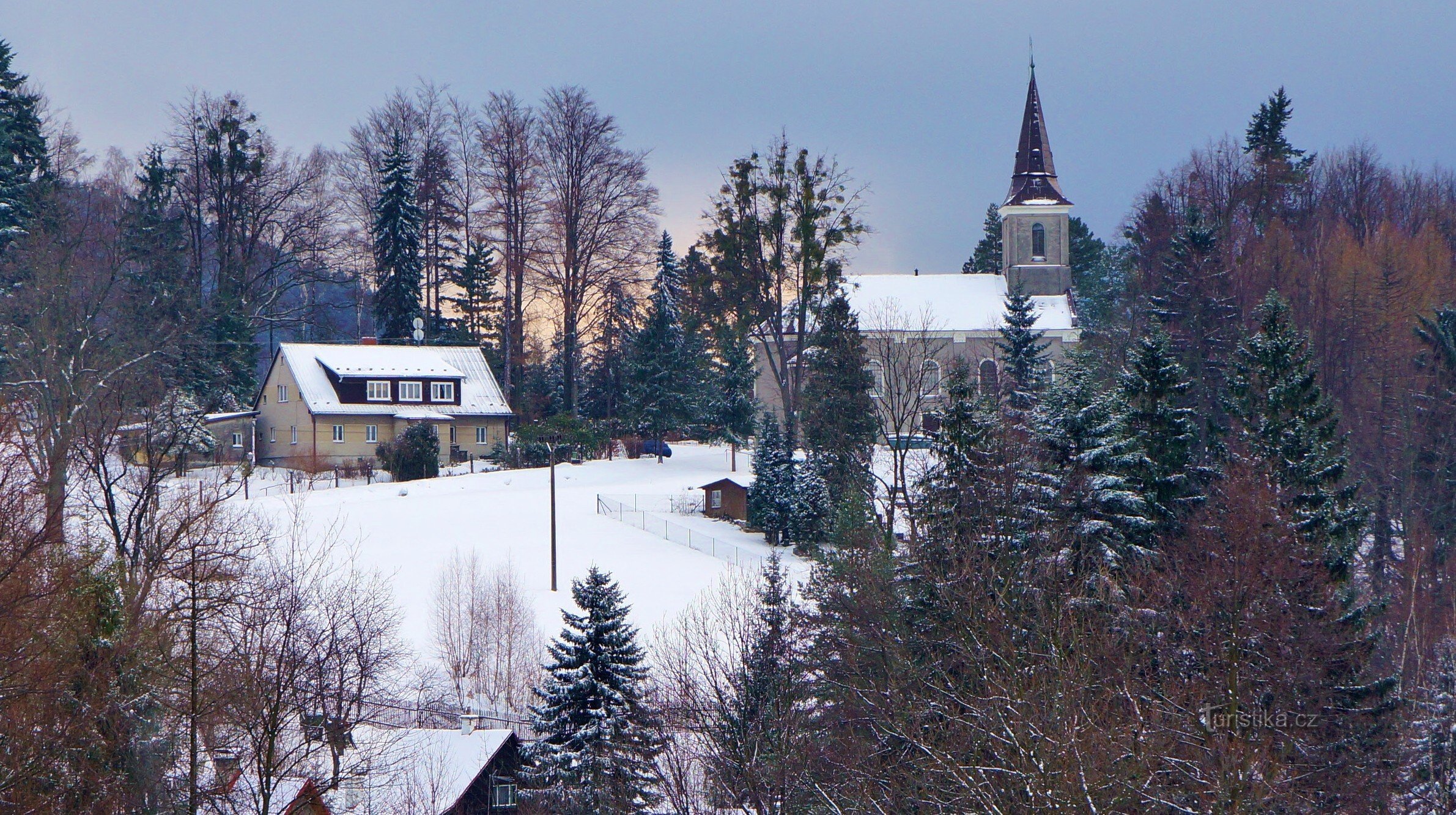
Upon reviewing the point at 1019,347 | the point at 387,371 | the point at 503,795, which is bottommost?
the point at 503,795

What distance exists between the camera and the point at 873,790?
17188 millimetres

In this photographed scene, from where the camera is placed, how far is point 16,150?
155 ft

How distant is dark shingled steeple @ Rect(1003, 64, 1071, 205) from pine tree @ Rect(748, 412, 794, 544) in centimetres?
2697

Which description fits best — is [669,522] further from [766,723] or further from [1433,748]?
[1433,748]

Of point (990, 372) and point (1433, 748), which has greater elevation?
point (990, 372)

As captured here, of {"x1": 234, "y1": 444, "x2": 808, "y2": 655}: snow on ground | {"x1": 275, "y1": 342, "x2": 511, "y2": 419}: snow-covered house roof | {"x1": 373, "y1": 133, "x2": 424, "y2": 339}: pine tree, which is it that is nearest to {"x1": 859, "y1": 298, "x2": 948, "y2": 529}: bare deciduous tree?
{"x1": 234, "y1": 444, "x2": 808, "y2": 655}: snow on ground

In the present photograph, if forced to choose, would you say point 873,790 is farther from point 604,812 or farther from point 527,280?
point 527,280

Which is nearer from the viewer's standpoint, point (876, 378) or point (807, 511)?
point (807, 511)

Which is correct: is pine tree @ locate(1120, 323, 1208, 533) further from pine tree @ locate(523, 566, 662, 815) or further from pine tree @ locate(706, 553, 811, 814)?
pine tree @ locate(523, 566, 662, 815)

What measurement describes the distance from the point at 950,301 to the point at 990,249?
2170 centimetres

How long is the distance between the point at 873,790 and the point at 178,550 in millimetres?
12060

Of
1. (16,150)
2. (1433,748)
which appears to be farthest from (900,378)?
(16,150)

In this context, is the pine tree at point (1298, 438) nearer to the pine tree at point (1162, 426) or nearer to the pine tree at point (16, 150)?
the pine tree at point (1162, 426)

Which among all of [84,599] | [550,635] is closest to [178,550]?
[84,599]
